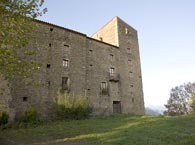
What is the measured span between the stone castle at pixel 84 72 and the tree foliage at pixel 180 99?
700 inches

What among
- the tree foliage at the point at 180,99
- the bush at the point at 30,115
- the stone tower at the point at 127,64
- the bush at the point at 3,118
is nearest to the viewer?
the bush at the point at 3,118

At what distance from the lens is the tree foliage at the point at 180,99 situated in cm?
4484

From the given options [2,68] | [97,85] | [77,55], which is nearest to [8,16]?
[2,68]

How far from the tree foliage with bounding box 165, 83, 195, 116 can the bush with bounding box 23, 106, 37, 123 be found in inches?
1342

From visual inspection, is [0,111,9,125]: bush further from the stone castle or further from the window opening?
the window opening

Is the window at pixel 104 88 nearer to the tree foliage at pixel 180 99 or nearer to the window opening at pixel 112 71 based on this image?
the window opening at pixel 112 71

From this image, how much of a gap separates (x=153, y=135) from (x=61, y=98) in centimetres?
1164

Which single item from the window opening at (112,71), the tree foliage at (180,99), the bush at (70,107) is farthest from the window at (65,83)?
the tree foliage at (180,99)

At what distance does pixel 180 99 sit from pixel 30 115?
37.9 metres

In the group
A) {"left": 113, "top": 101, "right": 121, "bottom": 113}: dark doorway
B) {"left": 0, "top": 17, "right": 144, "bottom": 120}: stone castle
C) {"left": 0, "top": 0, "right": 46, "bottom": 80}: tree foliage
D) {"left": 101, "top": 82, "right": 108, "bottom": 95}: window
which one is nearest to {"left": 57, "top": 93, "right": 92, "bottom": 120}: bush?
{"left": 0, "top": 17, "right": 144, "bottom": 120}: stone castle

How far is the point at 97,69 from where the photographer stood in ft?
88.4

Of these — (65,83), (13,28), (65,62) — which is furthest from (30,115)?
(13,28)

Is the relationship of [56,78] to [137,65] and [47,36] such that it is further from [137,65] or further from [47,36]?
[137,65]

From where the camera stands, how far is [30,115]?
60.2ft
